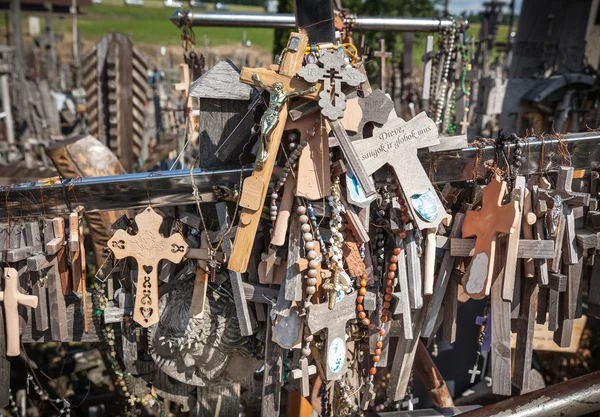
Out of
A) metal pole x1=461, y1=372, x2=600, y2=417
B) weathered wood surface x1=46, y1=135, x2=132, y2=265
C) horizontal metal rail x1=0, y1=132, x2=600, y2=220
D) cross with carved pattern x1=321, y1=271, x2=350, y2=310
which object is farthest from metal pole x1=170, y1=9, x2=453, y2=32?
metal pole x1=461, y1=372, x2=600, y2=417

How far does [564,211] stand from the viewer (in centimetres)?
193

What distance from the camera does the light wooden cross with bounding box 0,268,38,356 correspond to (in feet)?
5.94

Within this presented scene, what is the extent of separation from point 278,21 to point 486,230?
87.2 inches

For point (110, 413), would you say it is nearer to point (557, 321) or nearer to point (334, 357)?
point (334, 357)

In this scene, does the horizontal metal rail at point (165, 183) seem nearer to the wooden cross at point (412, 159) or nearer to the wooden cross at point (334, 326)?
the wooden cross at point (412, 159)

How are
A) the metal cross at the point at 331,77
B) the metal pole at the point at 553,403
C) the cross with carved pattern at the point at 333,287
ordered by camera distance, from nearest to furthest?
the metal cross at the point at 331,77
the cross with carved pattern at the point at 333,287
the metal pole at the point at 553,403

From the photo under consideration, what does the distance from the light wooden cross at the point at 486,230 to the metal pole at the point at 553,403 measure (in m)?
0.47

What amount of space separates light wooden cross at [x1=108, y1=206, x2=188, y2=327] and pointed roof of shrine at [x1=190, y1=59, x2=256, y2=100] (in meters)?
0.43

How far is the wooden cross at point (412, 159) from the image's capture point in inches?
68.2

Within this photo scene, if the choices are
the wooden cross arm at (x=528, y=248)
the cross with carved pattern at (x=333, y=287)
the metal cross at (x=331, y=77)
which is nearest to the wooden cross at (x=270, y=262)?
the cross with carved pattern at (x=333, y=287)

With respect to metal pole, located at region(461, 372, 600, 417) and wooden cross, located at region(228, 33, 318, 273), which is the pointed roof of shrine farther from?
metal pole, located at region(461, 372, 600, 417)

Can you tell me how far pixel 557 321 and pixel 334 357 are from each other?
37.1 inches

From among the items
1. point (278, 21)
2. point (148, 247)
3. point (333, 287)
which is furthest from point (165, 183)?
point (278, 21)

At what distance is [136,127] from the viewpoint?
16.6 feet
